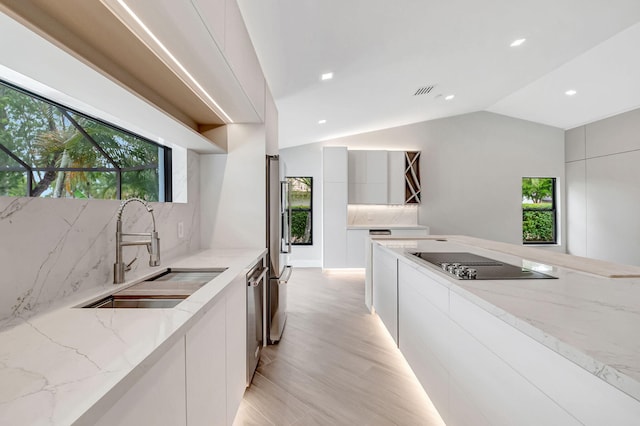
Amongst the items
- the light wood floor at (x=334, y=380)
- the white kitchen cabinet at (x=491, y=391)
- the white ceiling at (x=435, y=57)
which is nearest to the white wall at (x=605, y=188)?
the white ceiling at (x=435, y=57)

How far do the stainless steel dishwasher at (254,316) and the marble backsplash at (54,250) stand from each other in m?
0.62

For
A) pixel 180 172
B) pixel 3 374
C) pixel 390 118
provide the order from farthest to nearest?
pixel 390 118 → pixel 180 172 → pixel 3 374

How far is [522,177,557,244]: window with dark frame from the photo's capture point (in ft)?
21.9

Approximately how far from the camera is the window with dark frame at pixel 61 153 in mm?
1016

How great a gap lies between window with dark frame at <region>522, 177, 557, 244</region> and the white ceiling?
154 centimetres

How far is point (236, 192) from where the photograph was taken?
255 centimetres

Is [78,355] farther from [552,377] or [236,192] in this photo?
[236,192]

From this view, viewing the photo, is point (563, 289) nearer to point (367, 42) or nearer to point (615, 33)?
point (367, 42)

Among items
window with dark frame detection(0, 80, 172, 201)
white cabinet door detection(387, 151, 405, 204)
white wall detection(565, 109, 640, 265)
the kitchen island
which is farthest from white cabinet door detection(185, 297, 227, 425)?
white wall detection(565, 109, 640, 265)

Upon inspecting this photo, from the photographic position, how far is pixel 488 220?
654cm

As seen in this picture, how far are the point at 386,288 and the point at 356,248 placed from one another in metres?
3.18

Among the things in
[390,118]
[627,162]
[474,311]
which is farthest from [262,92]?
[627,162]

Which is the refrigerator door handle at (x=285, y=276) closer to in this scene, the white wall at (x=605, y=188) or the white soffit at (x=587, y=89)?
the white soffit at (x=587, y=89)

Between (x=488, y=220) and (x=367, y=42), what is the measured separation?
5.38 metres
